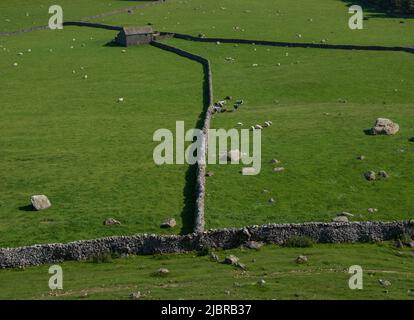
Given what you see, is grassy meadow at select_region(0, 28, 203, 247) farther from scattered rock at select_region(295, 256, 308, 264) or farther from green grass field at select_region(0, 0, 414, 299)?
scattered rock at select_region(295, 256, 308, 264)

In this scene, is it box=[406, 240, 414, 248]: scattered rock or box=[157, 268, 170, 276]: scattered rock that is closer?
box=[157, 268, 170, 276]: scattered rock

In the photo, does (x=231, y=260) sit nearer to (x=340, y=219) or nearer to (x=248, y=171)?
(x=340, y=219)

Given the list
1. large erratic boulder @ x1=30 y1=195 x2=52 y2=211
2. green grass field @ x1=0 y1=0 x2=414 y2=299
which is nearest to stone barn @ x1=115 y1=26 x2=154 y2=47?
green grass field @ x1=0 y1=0 x2=414 y2=299

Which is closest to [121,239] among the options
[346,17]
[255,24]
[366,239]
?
[366,239]

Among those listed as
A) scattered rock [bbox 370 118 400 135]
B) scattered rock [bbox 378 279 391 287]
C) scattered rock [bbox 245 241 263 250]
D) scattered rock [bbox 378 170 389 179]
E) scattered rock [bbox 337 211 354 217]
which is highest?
scattered rock [bbox 370 118 400 135]

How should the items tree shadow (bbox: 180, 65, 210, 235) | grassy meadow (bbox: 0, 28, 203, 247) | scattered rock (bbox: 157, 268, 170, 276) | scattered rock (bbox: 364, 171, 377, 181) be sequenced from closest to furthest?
1. scattered rock (bbox: 157, 268, 170, 276)
2. tree shadow (bbox: 180, 65, 210, 235)
3. grassy meadow (bbox: 0, 28, 203, 247)
4. scattered rock (bbox: 364, 171, 377, 181)
